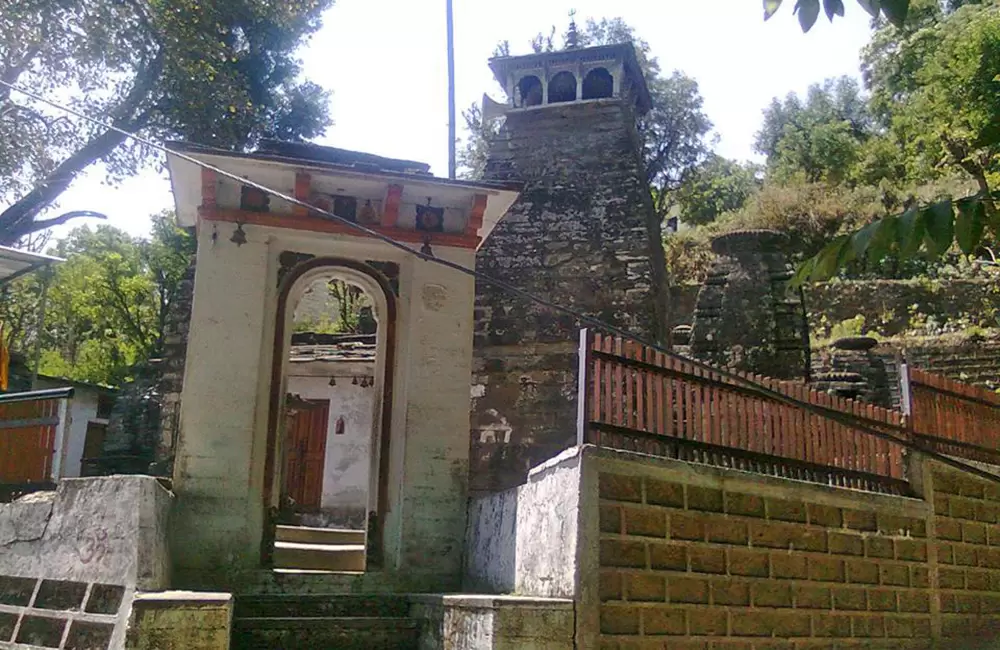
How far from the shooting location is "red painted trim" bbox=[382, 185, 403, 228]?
8.02 meters

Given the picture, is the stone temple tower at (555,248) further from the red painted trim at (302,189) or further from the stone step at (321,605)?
the red painted trim at (302,189)

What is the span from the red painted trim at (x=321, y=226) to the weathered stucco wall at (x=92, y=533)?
243 cm

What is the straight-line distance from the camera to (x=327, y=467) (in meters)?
13.9

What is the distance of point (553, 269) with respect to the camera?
15.6 meters

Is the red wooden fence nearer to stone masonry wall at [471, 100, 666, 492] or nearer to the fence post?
the fence post

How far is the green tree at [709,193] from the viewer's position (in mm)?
36969

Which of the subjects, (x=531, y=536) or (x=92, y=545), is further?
(x=531, y=536)

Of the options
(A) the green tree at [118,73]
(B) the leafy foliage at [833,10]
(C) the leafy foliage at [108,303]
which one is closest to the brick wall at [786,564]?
(B) the leafy foliage at [833,10]

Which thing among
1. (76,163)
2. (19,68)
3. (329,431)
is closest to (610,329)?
(329,431)

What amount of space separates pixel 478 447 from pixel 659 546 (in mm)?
8252

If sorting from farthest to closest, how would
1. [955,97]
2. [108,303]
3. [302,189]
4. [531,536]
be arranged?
1. [108,303]
2. [955,97]
3. [302,189]
4. [531,536]

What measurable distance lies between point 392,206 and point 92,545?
12.2 ft

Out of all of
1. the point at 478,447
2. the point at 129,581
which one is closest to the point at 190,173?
the point at 129,581

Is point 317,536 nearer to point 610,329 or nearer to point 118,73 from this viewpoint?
point 610,329
